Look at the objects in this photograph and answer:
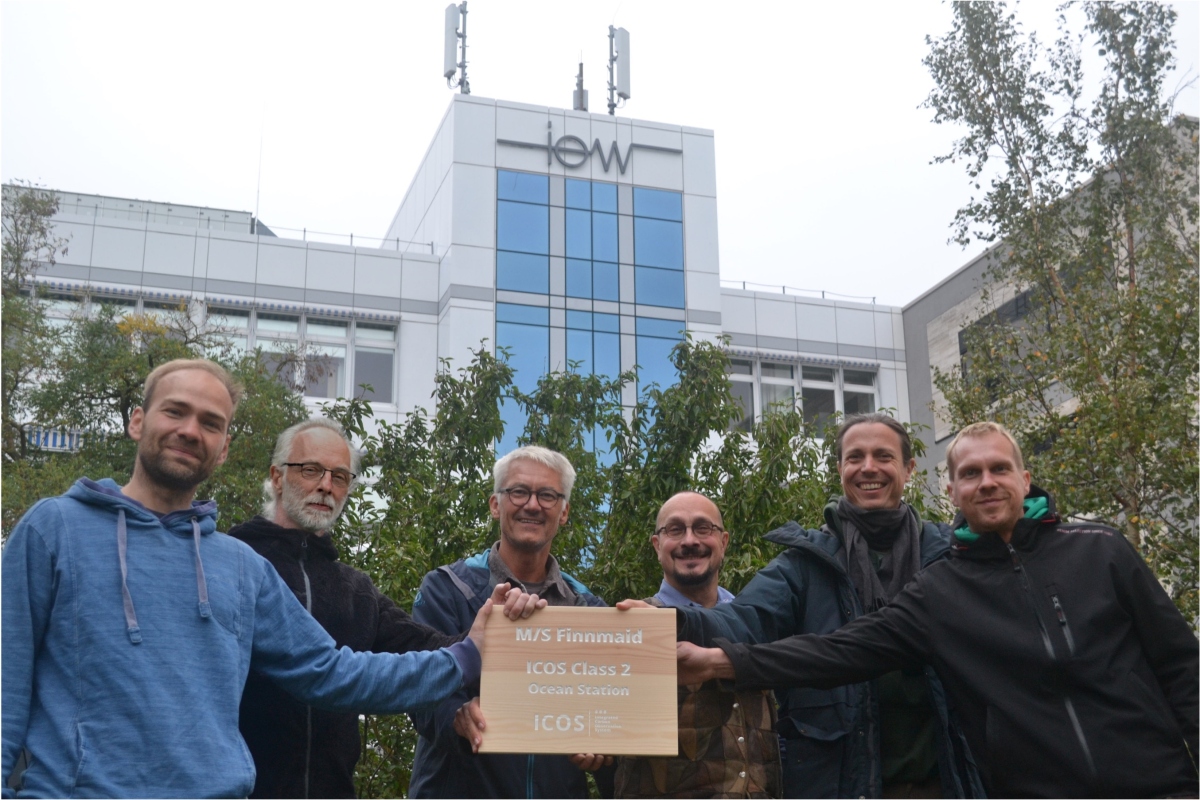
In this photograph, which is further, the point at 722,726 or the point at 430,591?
the point at 430,591

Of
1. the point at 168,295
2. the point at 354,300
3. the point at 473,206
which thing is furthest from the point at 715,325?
the point at 168,295

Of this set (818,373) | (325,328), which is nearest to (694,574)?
(325,328)

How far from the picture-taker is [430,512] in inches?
398

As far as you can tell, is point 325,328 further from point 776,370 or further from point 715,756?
point 715,756

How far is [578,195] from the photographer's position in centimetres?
3634

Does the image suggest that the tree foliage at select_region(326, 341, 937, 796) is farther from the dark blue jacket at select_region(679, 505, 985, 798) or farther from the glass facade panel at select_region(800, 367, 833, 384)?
the glass facade panel at select_region(800, 367, 833, 384)

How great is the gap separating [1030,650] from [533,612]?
68.6 inches

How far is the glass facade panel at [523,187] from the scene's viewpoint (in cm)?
3572

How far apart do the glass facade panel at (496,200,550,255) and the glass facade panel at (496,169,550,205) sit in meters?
0.22

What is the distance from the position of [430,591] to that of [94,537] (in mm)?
1755

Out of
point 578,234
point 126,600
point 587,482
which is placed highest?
point 578,234

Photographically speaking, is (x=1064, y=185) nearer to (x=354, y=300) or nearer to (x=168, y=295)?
(x=354, y=300)

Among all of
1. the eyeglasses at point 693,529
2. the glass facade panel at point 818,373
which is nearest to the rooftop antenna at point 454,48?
the glass facade panel at point 818,373

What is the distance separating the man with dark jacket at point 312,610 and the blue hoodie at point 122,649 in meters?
0.76
